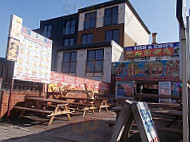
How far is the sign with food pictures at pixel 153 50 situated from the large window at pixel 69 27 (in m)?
9.67

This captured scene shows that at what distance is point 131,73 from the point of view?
48.1 ft

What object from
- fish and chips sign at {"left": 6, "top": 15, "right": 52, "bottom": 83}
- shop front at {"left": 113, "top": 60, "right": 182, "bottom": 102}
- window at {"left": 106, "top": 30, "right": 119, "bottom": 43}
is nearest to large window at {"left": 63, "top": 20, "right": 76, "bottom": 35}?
window at {"left": 106, "top": 30, "right": 119, "bottom": 43}

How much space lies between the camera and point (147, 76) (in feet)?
46.3

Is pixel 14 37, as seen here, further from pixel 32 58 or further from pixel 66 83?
pixel 66 83

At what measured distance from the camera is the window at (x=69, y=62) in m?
17.7

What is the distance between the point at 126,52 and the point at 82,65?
5.55 m

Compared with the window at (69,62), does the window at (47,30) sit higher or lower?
higher

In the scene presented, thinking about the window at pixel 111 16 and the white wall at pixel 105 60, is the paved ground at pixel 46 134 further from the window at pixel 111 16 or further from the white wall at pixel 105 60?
the window at pixel 111 16

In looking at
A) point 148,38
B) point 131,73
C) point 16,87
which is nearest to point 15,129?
point 16,87

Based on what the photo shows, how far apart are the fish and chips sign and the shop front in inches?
330

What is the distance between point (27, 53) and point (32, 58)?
315 millimetres

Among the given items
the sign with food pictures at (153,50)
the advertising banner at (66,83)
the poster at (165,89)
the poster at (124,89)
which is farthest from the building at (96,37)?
the poster at (165,89)

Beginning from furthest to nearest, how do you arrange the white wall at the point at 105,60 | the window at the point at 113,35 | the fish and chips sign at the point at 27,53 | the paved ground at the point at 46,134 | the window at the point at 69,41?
1. the window at the point at 69,41
2. the window at the point at 113,35
3. the white wall at the point at 105,60
4. the fish and chips sign at the point at 27,53
5. the paved ground at the point at 46,134

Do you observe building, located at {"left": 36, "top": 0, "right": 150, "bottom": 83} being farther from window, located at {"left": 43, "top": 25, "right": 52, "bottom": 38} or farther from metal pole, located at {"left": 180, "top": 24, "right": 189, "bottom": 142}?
metal pole, located at {"left": 180, "top": 24, "right": 189, "bottom": 142}
